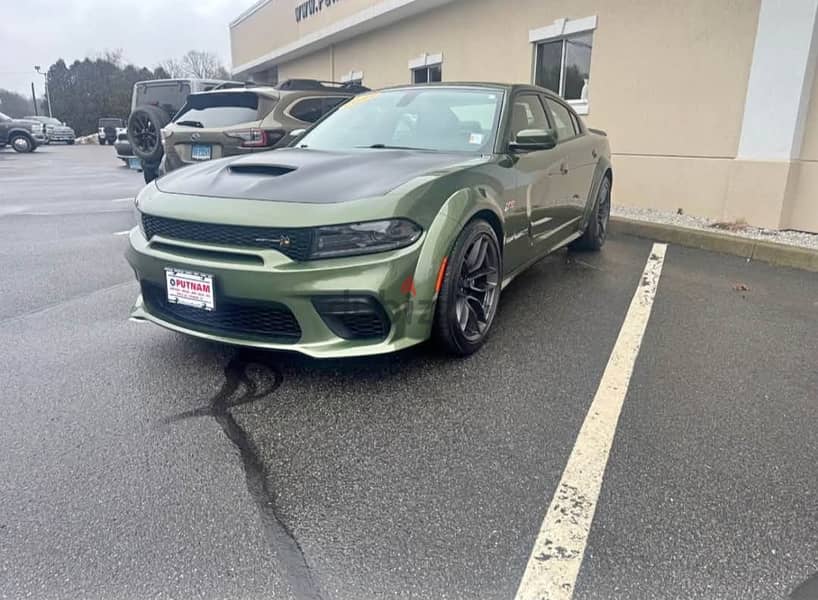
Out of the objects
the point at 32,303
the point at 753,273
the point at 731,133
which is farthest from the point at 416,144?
the point at 731,133

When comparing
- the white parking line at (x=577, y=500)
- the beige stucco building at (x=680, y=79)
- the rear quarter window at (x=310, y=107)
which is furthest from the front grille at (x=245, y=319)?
the beige stucco building at (x=680, y=79)

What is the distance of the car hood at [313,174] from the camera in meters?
2.78

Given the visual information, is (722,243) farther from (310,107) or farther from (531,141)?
(310,107)

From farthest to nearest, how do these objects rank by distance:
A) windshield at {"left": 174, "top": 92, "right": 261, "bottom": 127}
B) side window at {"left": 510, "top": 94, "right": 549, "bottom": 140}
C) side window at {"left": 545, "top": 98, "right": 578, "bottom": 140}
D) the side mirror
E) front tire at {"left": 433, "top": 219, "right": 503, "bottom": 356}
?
1. windshield at {"left": 174, "top": 92, "right": 261, "bottom": 127}
2. side window at {"left": 545, "top": 98, "right": 578, "bottom": 140}
3. side window at {"left": 510, "top": 94, "right": 549, "bottom": 140}
4. the side mirror
5. front tire at {"left": 433, "top": 219, "right": 503, "bottom": 356}

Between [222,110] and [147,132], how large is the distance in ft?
6.60

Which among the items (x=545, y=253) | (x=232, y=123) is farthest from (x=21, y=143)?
(x=545, y=253)

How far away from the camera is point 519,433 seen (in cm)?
254

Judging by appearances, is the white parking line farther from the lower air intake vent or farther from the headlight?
the headlight

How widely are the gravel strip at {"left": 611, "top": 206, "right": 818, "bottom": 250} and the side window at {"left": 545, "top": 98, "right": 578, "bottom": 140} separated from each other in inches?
94.2

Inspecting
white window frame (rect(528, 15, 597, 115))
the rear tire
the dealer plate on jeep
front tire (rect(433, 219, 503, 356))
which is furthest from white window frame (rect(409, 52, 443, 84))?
the dealer plate on jeep

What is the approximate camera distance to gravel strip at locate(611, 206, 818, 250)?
604 centimetres

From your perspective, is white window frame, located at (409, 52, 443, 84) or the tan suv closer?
the tan suv

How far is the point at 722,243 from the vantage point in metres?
6.11

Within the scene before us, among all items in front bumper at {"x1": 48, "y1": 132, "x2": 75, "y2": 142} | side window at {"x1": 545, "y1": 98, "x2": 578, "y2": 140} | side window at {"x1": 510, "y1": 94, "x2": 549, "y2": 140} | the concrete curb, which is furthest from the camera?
front bumper at {"x1": 48, "y1": 132, "x2": 75, "y2": 142}
